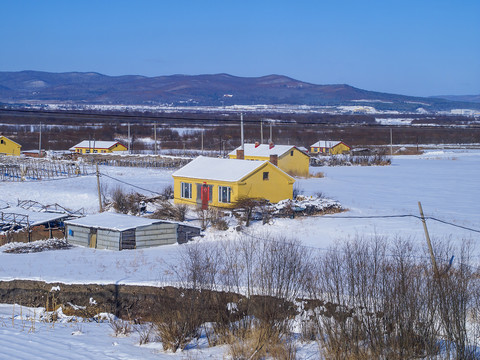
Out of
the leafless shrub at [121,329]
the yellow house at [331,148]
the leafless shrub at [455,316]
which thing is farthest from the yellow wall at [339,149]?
the leafless shrub at [455,316]

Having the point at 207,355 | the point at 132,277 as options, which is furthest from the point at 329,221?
the point at 207,355

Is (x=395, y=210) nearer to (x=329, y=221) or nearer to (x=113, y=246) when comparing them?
(x=329, y=221)

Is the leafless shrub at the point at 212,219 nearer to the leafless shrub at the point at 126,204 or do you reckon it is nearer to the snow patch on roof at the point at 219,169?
the snow patch on roof at the point at 219,169

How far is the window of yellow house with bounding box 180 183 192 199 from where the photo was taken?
1082 inches

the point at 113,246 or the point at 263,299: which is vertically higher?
the point at 263,299

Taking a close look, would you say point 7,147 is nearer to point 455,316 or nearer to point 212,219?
point 212,219

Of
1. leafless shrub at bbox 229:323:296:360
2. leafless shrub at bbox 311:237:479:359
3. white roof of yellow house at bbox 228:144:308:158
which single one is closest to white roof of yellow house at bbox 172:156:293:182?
white roof of yellow house at bbox 228:144:308:158

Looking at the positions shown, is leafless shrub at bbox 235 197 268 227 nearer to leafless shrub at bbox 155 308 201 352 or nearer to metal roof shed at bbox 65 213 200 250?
metal roof shed at bbox 65 213 200 250

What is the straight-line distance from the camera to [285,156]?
38344mm

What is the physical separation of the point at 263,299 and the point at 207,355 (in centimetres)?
130

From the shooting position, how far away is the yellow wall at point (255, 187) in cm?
2531

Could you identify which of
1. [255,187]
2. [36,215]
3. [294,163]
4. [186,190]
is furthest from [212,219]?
[294,163]

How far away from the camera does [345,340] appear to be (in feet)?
26.5

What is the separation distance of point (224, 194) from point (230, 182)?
90 centimetres
